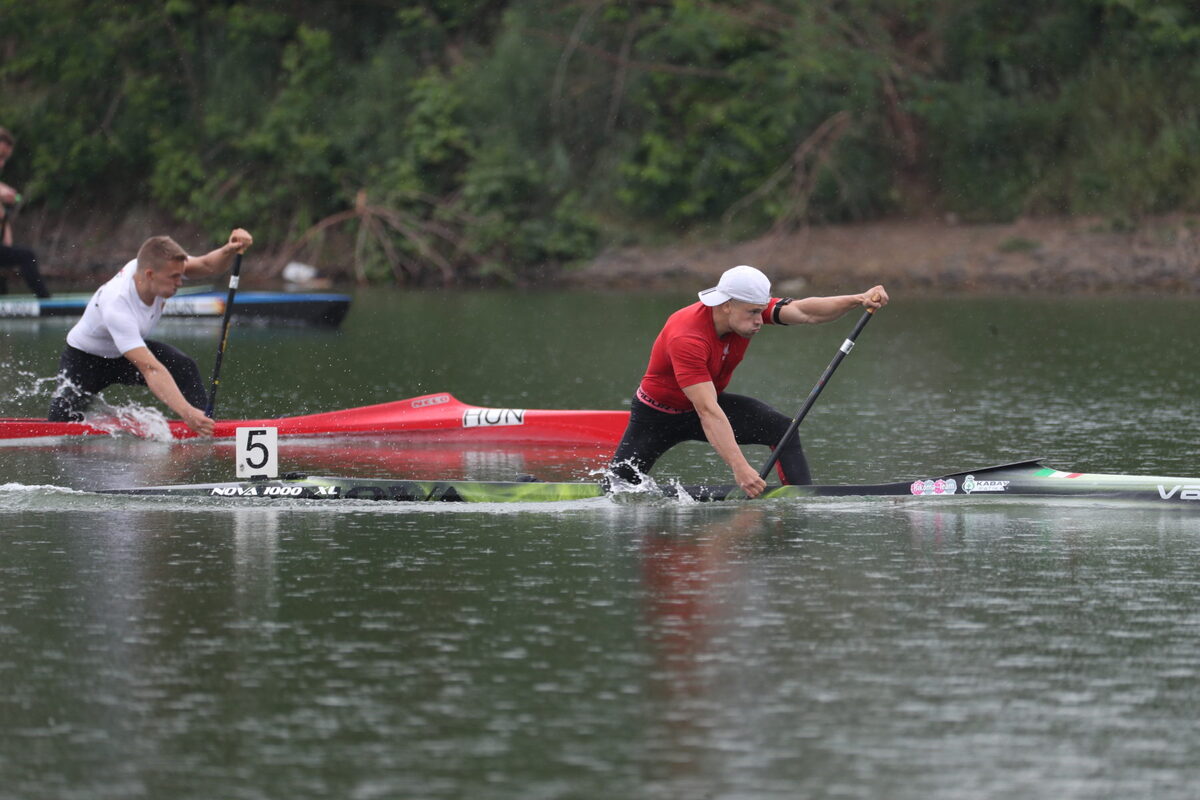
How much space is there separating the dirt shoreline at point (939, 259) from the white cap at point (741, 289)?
17.9 meters

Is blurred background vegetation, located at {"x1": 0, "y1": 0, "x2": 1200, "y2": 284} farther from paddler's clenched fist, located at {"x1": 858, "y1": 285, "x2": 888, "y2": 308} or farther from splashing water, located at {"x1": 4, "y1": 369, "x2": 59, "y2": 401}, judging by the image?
paddler's clenched fist, located at {"x1": 858, "y1": 285, "x2": 888, "y2": 308}

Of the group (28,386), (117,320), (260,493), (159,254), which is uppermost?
(159,254)

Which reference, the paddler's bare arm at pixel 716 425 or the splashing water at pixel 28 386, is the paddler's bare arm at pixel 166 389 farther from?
the splashing water at pixel 28 386

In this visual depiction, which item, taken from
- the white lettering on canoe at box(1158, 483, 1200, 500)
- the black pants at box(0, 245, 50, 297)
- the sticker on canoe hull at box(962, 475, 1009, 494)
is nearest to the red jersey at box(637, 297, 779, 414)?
the sticker on canoe hull at box(962, 475, 1009, 494)

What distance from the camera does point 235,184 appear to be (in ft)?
112

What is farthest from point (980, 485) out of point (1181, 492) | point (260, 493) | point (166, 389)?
point (166, 389)

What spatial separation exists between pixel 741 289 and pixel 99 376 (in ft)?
19.3

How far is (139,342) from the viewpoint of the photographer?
40.8 ft

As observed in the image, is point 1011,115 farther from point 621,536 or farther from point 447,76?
point 621,536

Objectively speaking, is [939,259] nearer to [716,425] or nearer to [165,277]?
[165,277]

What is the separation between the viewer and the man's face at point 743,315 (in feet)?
31.2

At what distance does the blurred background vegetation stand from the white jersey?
687 inches

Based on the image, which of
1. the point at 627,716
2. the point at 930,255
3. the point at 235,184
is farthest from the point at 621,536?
the point at 235,184

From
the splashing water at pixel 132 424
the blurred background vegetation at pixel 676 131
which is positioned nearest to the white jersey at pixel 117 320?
the splashing water at pixel 132 424
